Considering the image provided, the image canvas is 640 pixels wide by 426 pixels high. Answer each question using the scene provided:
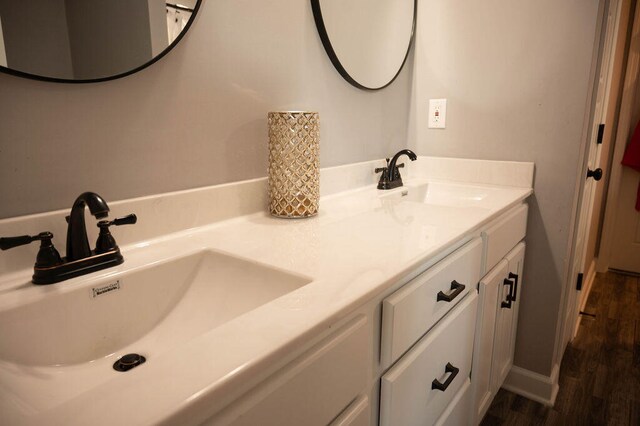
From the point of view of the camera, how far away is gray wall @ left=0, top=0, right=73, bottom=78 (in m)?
0.66

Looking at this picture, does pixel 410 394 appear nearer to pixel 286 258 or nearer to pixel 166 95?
pixel 286 258

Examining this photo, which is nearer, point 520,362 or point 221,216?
point 221,216

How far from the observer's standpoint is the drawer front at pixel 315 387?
0.45 metres

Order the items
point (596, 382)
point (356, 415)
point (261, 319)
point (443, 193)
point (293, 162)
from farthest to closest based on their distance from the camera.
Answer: point (596, 382) < point (443, 193) < point (293, 162) < point (356, 415) < point (261, 319)

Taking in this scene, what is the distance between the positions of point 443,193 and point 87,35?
4.23 feet

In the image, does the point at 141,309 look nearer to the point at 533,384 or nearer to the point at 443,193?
the point at 443,193

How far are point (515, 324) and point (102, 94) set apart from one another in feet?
5.31

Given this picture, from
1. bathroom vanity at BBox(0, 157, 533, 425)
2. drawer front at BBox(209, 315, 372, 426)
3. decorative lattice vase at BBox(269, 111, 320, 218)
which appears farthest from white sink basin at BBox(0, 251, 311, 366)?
decorative lattice vase at BBox(269, 111, 320, 218)

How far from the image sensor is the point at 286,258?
0.75m

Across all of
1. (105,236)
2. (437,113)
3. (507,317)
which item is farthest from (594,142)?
(105,236)

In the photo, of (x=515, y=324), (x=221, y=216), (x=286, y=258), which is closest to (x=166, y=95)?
(x=221, y=216)

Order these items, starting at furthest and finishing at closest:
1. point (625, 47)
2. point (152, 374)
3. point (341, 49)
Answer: point (625, 47) → point (341, 49) → point (152, 374)

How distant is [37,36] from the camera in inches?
27.2

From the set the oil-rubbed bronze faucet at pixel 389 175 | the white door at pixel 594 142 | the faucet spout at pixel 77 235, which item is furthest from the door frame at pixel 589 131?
the faucet spout at pixel 77 235
